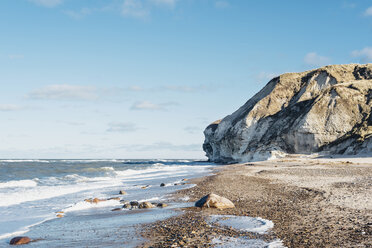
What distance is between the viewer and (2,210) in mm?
13211

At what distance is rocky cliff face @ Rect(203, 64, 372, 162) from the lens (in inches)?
1986

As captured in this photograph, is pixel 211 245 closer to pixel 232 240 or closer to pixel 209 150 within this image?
pixel 232 240

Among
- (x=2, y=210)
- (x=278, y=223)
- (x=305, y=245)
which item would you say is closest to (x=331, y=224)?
(x=278, y=223)

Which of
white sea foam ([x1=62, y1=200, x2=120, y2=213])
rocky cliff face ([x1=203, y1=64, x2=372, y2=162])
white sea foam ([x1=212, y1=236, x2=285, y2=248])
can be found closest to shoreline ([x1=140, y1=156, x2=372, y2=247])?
white sea foam ([x1=212, y1=236, x2=285, y2=248])

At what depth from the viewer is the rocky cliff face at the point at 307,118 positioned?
5045 cm

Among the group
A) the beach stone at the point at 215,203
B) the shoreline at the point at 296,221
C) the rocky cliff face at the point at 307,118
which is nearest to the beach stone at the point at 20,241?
the shoreline at the point at 296,221

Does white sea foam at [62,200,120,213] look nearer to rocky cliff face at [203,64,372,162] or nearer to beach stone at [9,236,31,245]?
beach stone at [9,236,31,245]

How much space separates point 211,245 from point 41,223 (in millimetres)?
6283

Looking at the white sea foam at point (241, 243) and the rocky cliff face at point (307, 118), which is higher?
the rocky cliff face at point (307, 118)

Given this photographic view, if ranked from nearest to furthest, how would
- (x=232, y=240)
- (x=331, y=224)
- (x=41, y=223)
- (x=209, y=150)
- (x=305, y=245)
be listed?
1. (x=305, y=245)
2. (x=232, y=240)
3. (x=331, y=224)
4. (x=41, y=223)
5. (x=209, y=150)

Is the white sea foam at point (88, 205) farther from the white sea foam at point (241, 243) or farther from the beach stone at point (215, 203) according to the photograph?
the white sea foam at point (241, 243)

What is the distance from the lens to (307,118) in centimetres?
5125

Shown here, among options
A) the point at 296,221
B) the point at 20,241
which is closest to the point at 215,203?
the point at 296,221

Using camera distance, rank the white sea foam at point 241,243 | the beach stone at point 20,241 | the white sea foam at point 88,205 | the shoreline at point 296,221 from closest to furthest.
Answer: the white sea foam at point 241,243, the shoreline at point 296,221, the beach stone at point 20,241, the white sea foam at point 88,205
